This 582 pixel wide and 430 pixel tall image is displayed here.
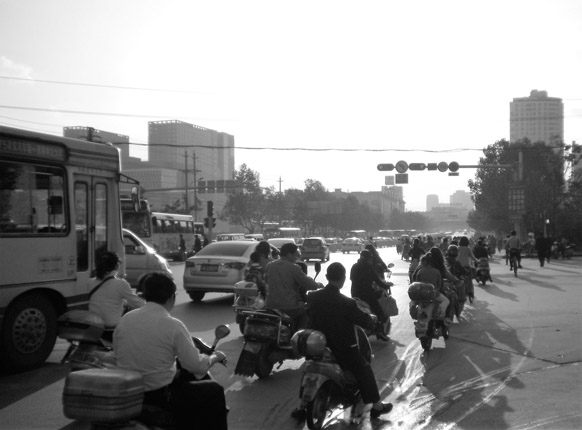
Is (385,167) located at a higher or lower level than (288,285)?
higher

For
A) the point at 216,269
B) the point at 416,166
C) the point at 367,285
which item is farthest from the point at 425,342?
the point at 416,166

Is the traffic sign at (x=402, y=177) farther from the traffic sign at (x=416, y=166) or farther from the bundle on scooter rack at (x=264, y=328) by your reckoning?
the bundle on scooter rack at (x=264, y=328)

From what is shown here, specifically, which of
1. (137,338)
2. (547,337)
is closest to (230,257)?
(547,337)

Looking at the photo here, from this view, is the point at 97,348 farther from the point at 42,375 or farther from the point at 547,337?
the point at 547,337

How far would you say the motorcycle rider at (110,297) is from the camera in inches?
307

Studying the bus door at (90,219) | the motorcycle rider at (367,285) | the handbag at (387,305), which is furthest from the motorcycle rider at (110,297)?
the handbag at (387,305)

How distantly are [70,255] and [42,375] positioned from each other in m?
1.88

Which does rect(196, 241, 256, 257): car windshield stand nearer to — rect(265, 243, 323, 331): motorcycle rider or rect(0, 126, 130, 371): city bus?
rect(0, 126, 130, 371): city bus

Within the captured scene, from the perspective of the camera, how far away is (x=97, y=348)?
711 centimetres

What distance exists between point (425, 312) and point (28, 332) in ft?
18.5

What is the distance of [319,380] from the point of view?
20.9 ft

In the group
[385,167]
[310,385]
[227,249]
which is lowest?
[310,385]

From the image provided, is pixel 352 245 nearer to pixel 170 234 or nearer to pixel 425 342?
pixel 170 234

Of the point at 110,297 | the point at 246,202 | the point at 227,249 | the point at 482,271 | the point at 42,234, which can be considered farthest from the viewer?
the point at 246,202
